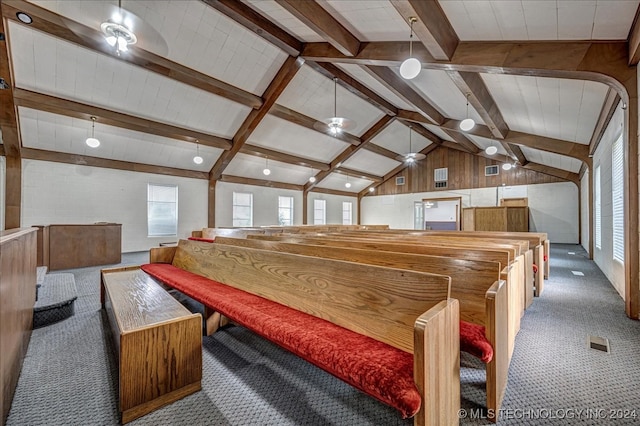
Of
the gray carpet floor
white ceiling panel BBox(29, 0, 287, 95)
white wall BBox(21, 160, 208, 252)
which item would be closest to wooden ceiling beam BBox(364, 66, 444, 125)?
white ceiling panel BBox(29, 0, 287, 95)

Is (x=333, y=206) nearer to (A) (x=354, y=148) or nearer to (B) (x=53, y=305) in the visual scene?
(A) (x=354, y=148)

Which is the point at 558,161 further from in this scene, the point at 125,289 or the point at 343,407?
the point at 125,289

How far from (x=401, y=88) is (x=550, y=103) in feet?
7.56

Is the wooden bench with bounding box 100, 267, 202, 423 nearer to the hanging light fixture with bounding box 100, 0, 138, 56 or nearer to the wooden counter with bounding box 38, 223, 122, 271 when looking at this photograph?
the hanging light fixture with bounding box 100, 0, 138, 56

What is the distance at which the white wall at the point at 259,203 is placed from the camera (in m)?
8.66

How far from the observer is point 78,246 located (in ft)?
16.3

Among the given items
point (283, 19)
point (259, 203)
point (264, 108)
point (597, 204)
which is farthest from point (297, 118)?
point (597, 204)

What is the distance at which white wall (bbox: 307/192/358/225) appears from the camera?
11.3 meters

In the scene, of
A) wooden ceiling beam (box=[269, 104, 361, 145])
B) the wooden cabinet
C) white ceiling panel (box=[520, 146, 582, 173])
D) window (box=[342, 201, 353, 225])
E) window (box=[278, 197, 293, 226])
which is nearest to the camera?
wooden ceiling beam (box=[269, 104, 361, 145])

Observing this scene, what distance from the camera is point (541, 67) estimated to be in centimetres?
275

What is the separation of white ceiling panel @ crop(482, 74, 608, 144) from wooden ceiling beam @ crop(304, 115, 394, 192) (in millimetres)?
3126

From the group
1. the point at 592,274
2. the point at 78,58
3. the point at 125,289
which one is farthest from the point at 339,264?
the point at 78,58

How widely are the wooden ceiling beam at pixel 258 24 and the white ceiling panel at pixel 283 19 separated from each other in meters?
0.08

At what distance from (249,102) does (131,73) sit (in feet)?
6.57
